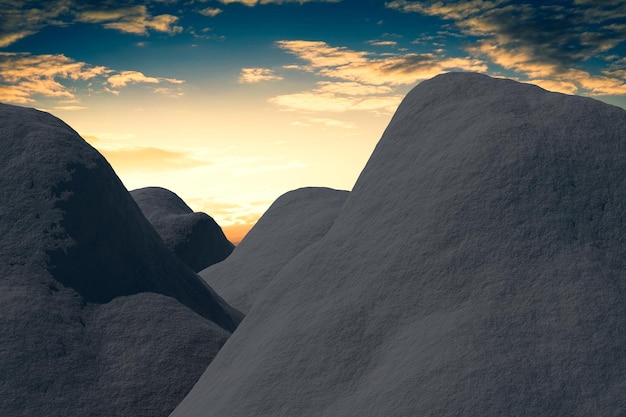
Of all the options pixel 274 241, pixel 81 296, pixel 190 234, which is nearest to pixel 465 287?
pixel 81 296

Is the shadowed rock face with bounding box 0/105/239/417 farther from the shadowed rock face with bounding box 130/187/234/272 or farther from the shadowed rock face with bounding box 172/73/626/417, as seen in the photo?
the shadowed rock face with bounding box 130/187/234/272

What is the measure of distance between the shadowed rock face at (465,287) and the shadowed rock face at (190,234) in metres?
26.4

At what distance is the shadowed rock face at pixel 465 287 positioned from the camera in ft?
31.1

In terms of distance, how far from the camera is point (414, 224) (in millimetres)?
12742

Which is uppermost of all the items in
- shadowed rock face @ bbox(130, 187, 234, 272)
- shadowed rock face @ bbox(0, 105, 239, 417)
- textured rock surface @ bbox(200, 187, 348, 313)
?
shadowed rock face @ bbox(0, 105, 239, 417)

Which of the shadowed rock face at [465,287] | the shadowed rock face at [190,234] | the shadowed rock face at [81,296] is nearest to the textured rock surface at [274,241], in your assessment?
the shadowed rock face at [81,296]

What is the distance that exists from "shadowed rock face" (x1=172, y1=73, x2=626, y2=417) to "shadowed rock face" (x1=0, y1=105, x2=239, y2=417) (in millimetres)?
2769

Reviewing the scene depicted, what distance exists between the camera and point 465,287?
11086 mm

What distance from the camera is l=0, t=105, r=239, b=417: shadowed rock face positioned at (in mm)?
15312

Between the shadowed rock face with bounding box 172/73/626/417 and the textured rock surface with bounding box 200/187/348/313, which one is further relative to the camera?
the textured rock surface with bounding box 200/187/348/313

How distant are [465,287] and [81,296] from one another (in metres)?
11.1

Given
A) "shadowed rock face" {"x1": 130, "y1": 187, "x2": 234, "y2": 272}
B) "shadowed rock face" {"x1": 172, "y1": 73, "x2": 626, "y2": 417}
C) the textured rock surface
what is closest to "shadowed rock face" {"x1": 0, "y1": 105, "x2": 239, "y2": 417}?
"shadowed rock face" {"x1": 172, "y1": 73, "x2": 626, "y2": 417}

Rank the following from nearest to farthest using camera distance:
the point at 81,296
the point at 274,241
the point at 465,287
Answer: the point at 465,287
the point at 81,296
the point at 274,241

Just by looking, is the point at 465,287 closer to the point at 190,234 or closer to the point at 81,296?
the point at 81,296
